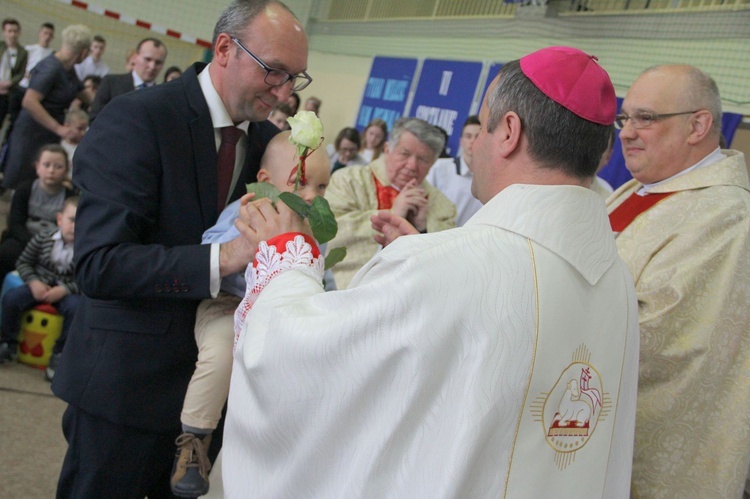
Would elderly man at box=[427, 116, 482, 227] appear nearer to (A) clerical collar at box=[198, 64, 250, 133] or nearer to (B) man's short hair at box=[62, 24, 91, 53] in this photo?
(B) man's short hair at box=[62, 24, 91, 53]

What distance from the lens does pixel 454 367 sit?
1538 millimetres

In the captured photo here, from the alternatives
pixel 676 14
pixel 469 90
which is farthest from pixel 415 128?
pixel 469 90

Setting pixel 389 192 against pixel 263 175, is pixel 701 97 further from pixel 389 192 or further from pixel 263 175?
pixel 389 192

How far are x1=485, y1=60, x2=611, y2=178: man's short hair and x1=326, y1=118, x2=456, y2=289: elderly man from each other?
Answer: 238 centimetres

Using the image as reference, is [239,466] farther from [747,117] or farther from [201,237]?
[747,117]

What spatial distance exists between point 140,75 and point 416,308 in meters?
5.46

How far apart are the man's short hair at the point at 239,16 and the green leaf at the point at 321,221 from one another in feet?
2.00

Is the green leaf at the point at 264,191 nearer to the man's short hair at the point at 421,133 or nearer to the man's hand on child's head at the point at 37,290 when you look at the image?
the man's short hair at the point at 421,133

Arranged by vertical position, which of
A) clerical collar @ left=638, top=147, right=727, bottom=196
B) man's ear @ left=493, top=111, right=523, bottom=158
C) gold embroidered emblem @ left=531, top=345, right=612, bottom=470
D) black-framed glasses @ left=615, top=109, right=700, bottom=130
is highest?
black-framed glasses @ left=615, top=109, right=700, bottom=130

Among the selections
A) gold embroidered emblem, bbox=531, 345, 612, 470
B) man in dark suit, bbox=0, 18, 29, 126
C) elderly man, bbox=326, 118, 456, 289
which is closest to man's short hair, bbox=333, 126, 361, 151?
man in dark suit, bbox=0, 18, 29, 126

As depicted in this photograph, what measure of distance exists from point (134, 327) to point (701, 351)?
1.64 metres

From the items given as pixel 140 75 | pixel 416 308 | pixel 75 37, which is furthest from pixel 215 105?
pixel 75 37

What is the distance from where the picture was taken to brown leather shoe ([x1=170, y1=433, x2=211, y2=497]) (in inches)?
90.4

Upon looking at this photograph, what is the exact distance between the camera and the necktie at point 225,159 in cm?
234
